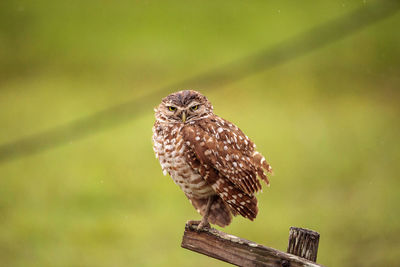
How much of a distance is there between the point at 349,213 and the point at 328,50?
1883 millimetres

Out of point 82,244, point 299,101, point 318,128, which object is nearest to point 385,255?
point 318,128

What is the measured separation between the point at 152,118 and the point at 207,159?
10.3 feet

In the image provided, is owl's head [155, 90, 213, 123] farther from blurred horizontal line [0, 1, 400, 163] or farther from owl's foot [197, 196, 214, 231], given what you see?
blurred horizontal line [0, 1, 400, 163]

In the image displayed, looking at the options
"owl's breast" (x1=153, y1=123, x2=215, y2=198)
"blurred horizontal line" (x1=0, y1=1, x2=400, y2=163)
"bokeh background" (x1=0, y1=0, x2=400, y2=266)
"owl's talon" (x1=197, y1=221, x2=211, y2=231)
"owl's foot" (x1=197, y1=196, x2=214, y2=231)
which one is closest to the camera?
"owl's talon" (x1=197, y1=221, x2=211, y2=231)

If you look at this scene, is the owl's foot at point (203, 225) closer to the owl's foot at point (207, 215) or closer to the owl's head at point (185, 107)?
the owl's foot at point (207, 215)

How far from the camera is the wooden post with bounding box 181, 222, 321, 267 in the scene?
1625mm

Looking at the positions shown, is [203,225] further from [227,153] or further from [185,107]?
[185,107]

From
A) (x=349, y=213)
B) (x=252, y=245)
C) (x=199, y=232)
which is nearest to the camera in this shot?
(x=252, y=245)

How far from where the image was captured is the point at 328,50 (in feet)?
18.5

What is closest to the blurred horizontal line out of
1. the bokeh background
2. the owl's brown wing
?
the bokeh background

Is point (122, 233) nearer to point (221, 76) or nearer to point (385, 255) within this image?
point (221, 76)

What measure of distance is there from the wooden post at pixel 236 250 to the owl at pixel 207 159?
57 mm

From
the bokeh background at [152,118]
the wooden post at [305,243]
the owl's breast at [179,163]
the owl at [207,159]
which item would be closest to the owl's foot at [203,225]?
the owl at [207,159]

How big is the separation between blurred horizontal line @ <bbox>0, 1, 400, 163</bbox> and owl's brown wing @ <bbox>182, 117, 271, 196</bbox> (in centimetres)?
221
